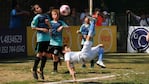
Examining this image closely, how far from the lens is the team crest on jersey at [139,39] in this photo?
2441 cm

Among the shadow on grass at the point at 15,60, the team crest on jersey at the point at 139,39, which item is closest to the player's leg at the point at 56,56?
the shadow on grass at the point at 15,60

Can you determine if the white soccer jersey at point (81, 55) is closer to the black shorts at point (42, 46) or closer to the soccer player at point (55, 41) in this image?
the black shorts at point (42, 46)

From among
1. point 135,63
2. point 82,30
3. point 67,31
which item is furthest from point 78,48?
point 82,30

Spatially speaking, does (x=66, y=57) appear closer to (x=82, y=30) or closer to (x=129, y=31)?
(x=82, y=30)

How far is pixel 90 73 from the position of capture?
15266 mm

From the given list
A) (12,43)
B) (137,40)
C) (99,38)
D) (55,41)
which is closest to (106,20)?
(99,38)

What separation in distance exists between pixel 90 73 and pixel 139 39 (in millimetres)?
9661

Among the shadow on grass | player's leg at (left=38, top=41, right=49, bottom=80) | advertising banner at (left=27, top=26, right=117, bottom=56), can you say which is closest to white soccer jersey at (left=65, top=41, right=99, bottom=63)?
player's leg at (left=38, top=41, right=49, bottom=80)

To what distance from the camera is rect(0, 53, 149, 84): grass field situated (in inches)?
533

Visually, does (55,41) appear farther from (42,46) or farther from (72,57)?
(72,57)

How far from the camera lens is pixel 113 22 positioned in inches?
1041

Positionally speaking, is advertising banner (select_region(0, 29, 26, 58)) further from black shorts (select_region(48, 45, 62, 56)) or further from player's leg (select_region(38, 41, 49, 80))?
player's leg (select_region(38, 41, 49, 80))

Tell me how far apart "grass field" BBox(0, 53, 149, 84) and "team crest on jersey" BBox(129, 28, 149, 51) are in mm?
4630

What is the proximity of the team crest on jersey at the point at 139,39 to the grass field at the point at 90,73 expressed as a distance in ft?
15.2
